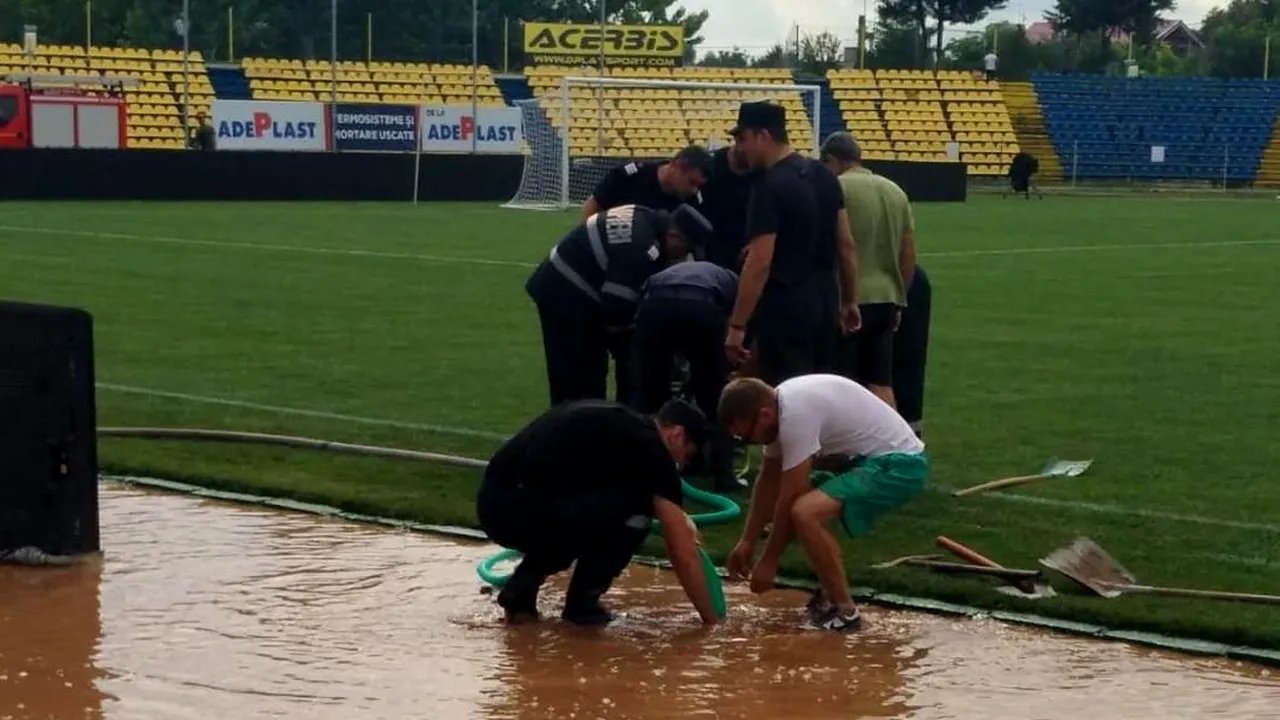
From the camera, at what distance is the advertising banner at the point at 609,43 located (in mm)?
69750

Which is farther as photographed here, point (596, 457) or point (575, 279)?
point (575, 279)

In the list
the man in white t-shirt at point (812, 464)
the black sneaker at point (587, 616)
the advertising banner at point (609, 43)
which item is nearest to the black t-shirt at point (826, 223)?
the man in white t-shirt at point (812, 464)

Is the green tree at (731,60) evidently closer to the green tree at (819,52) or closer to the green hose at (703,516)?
the green tree at (819,52)

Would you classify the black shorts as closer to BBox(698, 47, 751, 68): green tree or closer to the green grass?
the green grass

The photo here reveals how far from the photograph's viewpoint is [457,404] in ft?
45.9

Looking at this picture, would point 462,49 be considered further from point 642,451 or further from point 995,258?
point 642,451

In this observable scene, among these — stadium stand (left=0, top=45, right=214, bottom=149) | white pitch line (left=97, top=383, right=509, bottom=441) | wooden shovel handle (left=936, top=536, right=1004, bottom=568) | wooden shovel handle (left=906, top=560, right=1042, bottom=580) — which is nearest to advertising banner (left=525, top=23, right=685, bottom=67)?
stadium stand (left=0, top=45, right=214, bottom=149)

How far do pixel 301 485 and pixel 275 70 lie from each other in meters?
50.1

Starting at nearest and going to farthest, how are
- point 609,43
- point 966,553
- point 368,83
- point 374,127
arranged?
point 966,553 < point 374,127 < point 368,83 < point 609,43

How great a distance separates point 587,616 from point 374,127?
45.1 m

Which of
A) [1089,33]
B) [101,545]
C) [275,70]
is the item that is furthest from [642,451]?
[1089,33]

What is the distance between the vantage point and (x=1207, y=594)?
831 cm

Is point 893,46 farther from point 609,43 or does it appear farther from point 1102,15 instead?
point 609,43

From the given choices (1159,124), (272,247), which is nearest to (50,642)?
(272,247)
